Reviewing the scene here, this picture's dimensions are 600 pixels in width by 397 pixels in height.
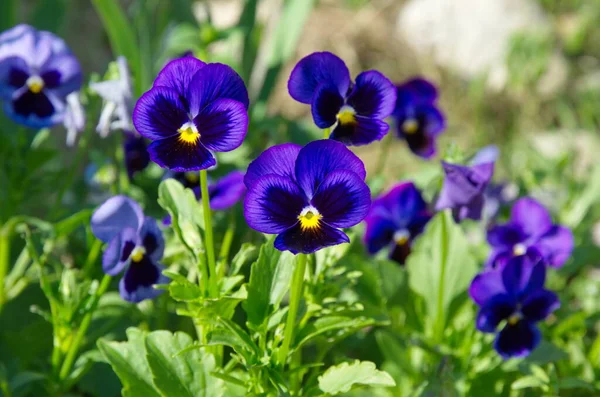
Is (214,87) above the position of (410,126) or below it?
below

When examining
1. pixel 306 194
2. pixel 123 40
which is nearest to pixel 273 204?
pixel 306 194

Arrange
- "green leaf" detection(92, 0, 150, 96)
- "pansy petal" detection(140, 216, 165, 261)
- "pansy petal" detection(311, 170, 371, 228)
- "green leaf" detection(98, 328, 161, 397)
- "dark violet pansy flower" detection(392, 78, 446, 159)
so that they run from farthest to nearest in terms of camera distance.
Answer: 1. "green leaf" detection(92, 0, 150, 96)
2. "dark violet pansy flower" detection(392, 78, 446, 159)
3. "pansy petal" detection(140, 216, 165, 261)
4. "green leaf" detection(98, 328, 161, 397)
5. "pansy petal" detection(311, 170, 371, 228)

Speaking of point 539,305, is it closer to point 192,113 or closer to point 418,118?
point 418,118

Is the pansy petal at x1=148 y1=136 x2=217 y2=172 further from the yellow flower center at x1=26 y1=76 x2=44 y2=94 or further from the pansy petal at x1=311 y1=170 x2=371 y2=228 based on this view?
the yellow flower center at x1=26 y1=76 x2=44 y2=94

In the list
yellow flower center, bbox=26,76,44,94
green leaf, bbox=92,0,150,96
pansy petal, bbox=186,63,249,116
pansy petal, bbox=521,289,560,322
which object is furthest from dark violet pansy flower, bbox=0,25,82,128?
pansy petal, bbox=521,289,560,322

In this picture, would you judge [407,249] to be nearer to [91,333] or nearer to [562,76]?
[91,333]

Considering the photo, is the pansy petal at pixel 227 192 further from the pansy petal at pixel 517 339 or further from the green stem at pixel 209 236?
the pansy petal at pixel 517 339

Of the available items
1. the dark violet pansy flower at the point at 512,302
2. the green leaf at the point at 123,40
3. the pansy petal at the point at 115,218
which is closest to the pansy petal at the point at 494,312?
the dark violet pansy flower at the point at 512,302
